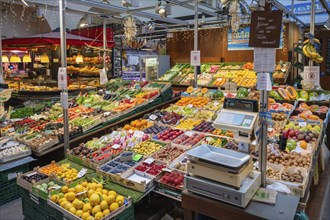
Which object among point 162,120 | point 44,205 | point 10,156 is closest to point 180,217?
point 44,205

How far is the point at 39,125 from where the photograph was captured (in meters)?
5.48

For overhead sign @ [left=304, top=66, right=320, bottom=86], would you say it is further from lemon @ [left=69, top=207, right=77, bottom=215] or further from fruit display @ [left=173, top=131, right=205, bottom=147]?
lemon @ [left=69, top=207, right=77, bottom=215]

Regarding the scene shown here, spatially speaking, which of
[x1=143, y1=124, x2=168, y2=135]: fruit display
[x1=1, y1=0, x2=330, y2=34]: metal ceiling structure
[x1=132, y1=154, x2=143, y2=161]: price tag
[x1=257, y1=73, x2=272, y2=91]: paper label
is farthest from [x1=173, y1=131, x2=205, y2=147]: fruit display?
[x1=1, y1=0, x2=330, y2=34]: metal ceiling structure

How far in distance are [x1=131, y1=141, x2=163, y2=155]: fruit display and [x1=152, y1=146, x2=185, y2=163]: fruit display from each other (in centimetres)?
10

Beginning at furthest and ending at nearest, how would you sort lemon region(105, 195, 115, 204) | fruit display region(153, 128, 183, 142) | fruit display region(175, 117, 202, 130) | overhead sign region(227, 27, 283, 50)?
1. overhead sign region(227, 27, 283, 50)
2. fruit display region(175, 117, 202, 130)
3. fruit display region(153, 128, 183, 142)
4. lemon region(105, 195, 115, 204)

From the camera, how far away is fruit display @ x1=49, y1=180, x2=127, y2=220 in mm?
2830

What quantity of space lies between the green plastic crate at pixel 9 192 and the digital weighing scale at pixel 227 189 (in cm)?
303

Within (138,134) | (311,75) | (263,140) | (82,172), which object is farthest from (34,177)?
(311,75)

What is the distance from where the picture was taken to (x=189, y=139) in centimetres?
423

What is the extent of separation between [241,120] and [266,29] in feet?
2.33

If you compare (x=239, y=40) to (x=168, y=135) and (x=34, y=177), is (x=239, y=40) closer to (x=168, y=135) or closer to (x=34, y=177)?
(x=168, y=135)

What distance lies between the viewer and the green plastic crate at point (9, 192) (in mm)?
4012

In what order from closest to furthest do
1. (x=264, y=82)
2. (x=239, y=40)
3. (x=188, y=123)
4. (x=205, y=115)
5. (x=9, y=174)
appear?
(x=264, y=82)
(x=9, y=174)
(x=188, y=123)
(x=205, y=115)
(x=239, y=40)

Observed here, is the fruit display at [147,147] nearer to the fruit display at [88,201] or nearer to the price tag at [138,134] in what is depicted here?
the price tag at [138,134]
